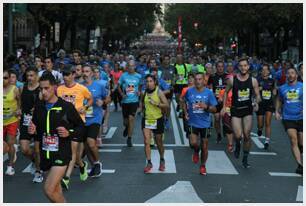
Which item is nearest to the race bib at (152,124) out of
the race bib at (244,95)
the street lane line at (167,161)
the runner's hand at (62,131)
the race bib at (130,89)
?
the street lane line at (167,161)

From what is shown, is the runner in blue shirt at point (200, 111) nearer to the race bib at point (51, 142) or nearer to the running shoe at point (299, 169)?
the running shoe at point (299, 169)

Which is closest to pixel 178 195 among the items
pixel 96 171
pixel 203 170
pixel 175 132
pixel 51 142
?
pixel 203 170

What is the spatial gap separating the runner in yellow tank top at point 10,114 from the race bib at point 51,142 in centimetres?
298

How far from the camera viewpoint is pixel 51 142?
644 cm

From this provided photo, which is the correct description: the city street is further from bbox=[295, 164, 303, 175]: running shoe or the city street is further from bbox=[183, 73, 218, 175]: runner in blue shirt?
bbox=[183, 73, 218, 175]: runner in blue shirt

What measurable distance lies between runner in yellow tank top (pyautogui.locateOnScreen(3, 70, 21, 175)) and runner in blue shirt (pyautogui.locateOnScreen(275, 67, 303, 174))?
4.08 metres

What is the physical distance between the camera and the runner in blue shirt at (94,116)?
30.7 ft

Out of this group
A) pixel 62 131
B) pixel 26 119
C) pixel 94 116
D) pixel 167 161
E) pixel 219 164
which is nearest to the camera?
pixel 62 131

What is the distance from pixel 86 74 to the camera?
1012 centimetres

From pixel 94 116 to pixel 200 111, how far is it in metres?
1.64

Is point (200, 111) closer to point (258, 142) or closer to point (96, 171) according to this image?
point (96, 171)

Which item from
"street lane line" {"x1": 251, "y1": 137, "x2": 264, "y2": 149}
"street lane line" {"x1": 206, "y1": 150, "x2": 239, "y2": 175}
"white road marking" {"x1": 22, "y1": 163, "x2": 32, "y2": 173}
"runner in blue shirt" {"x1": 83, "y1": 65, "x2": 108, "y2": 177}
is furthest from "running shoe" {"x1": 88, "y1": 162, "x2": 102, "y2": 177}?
"street lane line" {"x1": 251, "y1": 137, "x2": 264, "y2": 149}

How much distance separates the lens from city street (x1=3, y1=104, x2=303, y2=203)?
8.05 m

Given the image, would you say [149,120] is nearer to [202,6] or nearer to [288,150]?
[288,150]
